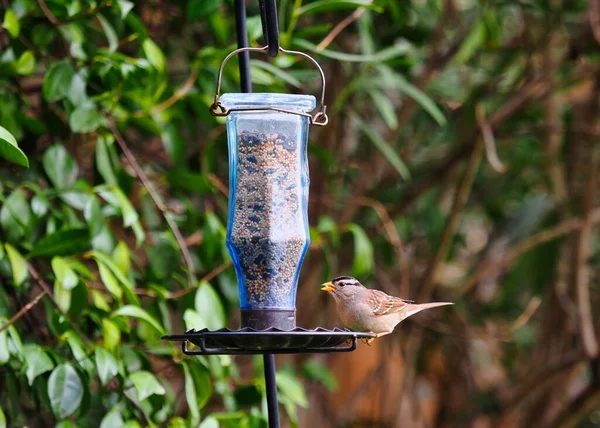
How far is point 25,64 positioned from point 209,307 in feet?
3.27

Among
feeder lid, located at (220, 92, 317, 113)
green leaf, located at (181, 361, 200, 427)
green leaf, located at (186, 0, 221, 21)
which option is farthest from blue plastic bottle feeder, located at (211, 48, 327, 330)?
green leaf, located at (186, 0, 221, 21)

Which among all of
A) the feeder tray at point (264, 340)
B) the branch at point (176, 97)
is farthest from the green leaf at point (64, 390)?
the branch at point (176, 97)

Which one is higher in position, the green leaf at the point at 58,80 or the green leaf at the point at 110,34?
the green leaf at the point at 110,34

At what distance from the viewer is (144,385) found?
8.91 ft

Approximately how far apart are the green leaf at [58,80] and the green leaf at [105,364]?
0.86 metres

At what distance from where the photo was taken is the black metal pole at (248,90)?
8.03 ft

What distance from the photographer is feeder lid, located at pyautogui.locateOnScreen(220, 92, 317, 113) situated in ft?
8.03

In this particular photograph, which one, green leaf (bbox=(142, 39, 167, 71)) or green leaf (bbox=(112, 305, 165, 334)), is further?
green leaf (bbox=(142, 39, 167, 71))

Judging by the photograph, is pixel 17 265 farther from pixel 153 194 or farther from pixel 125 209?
pixel 153 194

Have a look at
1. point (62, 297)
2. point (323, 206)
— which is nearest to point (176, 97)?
point (62, 297)

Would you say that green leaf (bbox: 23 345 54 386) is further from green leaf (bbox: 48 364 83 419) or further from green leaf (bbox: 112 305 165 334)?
green leaf (bbox: 112 305 165 334)

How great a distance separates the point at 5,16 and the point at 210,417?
143 centimetres

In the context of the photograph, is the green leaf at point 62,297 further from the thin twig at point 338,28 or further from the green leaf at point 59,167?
the thin twig at point 338,28

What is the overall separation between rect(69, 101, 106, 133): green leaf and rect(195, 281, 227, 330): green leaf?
639 millimetres
